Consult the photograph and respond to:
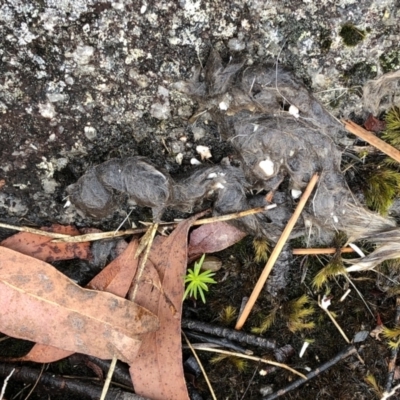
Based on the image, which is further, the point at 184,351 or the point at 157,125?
the point at 184,351

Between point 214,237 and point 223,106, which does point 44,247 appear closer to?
point 214,237

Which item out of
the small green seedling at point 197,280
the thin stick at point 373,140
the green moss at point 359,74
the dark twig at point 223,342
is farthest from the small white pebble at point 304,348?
the green moss at point 359,74

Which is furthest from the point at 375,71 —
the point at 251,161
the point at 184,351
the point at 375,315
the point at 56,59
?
the point at 184,351

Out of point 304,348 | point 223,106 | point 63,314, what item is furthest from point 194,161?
point 304,348

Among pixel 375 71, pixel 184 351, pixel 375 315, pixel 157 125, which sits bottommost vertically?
pixel 184 351

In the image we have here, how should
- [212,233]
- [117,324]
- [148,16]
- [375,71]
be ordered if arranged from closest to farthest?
[148,16] → [375,71] → [117,324] → [212,233]

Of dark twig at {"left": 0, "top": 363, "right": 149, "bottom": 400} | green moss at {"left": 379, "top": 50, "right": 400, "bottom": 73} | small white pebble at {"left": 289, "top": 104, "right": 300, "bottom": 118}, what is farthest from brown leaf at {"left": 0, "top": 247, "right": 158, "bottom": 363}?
green moss at {"left": 379, "top": 50, "right": 400, "bottom": 73}

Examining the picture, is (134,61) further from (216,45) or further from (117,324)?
(117,324)
